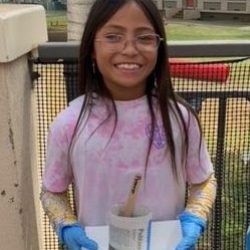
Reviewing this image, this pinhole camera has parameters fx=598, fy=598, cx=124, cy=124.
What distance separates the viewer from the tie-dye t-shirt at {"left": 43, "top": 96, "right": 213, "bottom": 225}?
191 centimetres

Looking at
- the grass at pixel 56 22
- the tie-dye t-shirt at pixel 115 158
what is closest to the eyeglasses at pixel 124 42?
the tie-dye t-shirt at pixel 115 158

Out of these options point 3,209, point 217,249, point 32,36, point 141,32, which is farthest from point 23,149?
point 217,249

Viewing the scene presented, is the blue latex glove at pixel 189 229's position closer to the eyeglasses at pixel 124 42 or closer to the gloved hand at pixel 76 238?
the gloved hand at pixel 76 238

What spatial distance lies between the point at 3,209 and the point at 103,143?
70cm

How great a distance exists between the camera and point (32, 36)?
245 centimetres

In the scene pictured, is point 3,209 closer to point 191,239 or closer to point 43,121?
point 43,121

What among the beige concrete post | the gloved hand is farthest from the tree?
the gloved hand

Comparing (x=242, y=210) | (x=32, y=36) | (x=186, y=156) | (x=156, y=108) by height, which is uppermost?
(x=32, y=36)

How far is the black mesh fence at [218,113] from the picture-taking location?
2.52 meters

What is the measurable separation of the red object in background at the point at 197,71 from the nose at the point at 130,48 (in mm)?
631

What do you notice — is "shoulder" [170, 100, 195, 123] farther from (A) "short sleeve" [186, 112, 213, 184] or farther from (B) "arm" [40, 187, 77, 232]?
(B) "arm" [40, 187, 77, 232]

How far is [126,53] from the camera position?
6.15 ft

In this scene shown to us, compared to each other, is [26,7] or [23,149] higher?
[26,7]

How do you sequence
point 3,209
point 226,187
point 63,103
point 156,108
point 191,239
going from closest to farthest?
point 191,239 < point 156,108 < point 3,209 < point 63,103 < point 226,187
